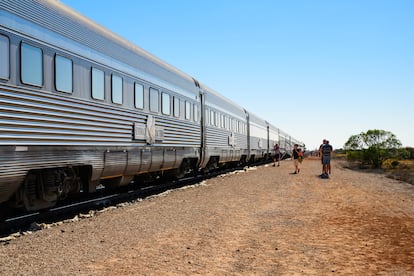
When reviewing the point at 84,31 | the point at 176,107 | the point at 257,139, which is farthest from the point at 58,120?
the point at 257,139

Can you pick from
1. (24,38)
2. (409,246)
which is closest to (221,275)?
(409,246)

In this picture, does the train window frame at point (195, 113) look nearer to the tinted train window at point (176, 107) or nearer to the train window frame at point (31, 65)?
the tinted train window at point (176, 107)

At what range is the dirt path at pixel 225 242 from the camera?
15.7 feet

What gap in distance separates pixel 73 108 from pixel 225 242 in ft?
12.8

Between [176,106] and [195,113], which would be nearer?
[176,106]

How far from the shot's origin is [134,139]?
10406mm

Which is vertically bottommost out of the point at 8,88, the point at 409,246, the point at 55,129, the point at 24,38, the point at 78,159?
the point at 409,246

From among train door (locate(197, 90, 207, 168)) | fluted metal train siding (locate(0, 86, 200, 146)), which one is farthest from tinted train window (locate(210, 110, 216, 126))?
fluted metal train siding (locate(0, 86, 200, 146))

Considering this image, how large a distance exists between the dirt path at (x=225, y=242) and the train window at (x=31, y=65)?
2.41m

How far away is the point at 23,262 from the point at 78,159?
3.18 m

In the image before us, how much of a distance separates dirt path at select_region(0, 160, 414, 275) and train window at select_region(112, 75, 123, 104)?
2.44m

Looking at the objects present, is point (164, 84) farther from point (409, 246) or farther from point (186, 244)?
point (409, 246)

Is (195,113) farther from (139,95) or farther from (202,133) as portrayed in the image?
(139,95)

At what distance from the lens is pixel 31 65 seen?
680 centimetres
